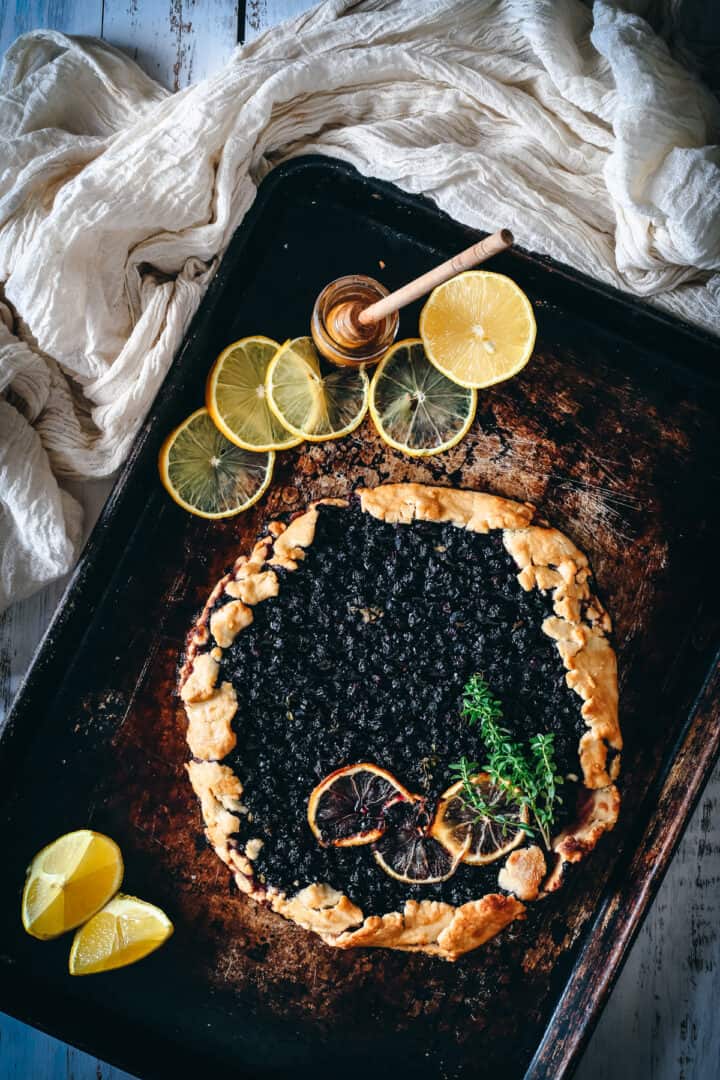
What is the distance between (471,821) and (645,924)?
1080 mm

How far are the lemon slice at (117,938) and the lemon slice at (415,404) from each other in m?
2.02

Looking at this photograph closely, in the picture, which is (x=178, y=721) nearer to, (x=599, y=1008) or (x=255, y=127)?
(x=599, y=1008)

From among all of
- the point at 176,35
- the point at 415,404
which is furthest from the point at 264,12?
the point at 415,404

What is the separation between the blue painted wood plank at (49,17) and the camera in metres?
3.64

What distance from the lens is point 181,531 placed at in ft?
11.3

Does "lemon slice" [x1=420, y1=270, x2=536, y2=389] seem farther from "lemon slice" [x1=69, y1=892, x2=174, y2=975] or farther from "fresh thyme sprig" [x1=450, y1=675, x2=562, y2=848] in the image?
"lemon slice" [x1=69, y1=892, x2=174, y2=975]

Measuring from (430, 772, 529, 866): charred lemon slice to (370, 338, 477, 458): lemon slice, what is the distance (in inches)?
50.3

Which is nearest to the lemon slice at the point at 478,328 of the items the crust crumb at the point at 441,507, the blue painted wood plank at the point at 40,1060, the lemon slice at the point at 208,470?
the crust crumb at the point at 441,507

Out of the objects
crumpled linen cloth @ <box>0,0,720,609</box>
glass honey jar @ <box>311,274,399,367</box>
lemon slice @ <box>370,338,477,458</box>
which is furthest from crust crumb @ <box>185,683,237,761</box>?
glass honey jar @ <box>311,274,399,367</box>

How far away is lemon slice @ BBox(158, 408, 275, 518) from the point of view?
3328mm

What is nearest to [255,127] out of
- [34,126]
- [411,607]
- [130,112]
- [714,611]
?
[130,112]

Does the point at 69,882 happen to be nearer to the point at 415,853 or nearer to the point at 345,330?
the point at 415,853

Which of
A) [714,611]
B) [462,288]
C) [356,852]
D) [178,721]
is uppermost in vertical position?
[462,288]

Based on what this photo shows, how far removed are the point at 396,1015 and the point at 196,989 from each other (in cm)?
78
